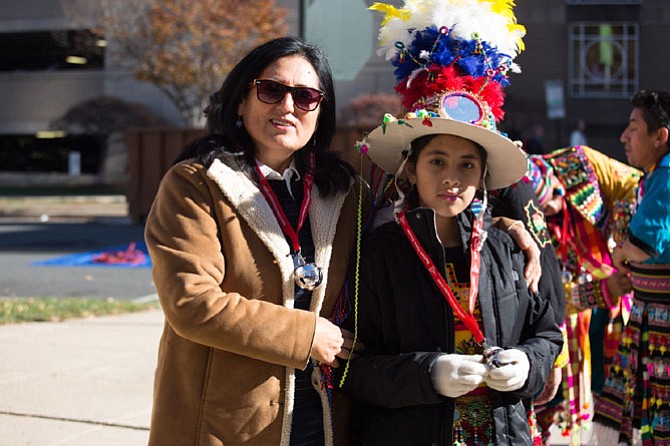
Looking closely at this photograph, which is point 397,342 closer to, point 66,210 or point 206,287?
point 206,287

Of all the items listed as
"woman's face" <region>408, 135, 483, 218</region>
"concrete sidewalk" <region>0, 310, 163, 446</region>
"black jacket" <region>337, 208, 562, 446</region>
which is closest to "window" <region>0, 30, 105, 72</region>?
"concrete sidewalk" <region>0, 310, 163, 446</region>

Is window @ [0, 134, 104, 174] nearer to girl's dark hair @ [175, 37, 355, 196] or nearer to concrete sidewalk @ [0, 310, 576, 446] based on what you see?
concrete sidewalk @ [0, 310, 576, 446]

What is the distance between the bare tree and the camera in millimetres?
27500

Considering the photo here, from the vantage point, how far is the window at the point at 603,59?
3247 cm

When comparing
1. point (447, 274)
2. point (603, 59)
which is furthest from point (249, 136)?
point (603, 59)

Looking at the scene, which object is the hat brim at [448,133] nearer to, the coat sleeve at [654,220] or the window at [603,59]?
the coat sleeve at [654,220]

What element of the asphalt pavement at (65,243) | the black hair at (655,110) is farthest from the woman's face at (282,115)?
the asphalt pavement at (65,243)

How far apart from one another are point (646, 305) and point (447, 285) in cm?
188

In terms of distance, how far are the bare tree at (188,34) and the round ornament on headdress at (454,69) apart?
82.9ft

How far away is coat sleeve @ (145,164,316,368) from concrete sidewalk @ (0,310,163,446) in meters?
2.42

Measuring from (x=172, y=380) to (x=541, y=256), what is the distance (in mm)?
1553

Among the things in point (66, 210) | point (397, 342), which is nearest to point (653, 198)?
point (397, 342)

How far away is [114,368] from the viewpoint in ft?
20.3

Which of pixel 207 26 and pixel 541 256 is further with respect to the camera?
pixel 207 26
